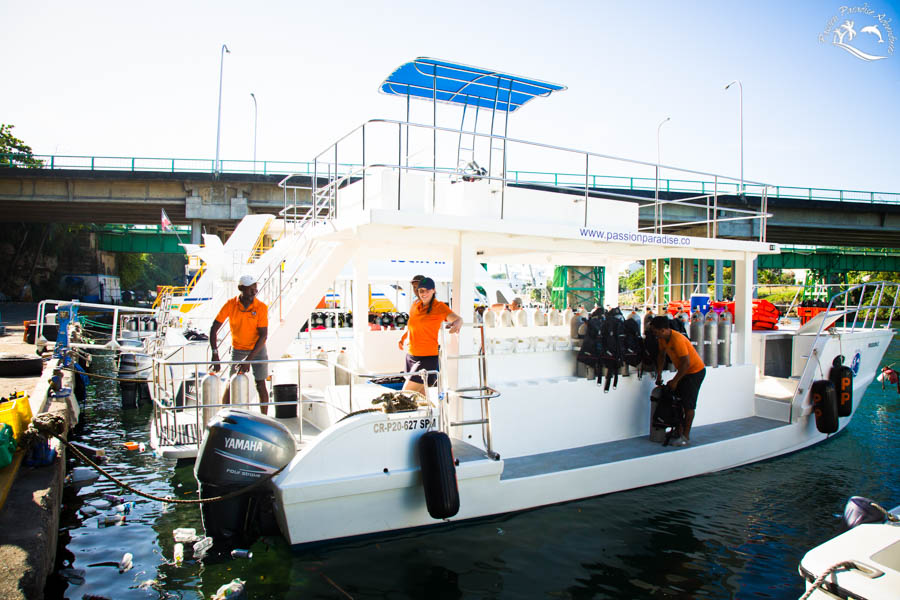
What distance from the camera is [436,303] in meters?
6.55

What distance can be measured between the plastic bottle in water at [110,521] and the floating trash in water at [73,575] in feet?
3.67

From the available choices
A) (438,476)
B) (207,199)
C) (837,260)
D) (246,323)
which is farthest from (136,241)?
(837,260)

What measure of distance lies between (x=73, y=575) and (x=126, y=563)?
0.41 metres

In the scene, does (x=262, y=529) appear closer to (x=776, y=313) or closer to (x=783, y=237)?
(x=776, y=313)

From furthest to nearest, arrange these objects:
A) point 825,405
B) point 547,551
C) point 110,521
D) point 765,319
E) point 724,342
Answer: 1. point 765,319
2. point 825,405
3. point 724,342
4. point 110,521
5. point 547,551

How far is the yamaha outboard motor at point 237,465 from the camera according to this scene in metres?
5.02

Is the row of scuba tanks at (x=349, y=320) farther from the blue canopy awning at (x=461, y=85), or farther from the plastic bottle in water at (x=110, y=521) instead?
the plastic bottle in water at (x=110, y=521)

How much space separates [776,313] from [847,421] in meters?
2.23

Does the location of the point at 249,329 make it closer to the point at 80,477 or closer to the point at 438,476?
the point at 438,476

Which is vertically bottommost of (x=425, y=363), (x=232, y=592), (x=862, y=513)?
(x=232, y=592)

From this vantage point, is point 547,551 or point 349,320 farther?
point 349,320

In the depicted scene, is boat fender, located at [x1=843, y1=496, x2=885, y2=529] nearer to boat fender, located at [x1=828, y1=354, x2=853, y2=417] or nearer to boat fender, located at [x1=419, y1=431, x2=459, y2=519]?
boat fender, located at [x1=419, y1=431, x2=459, y2=519]

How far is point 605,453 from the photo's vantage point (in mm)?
6945

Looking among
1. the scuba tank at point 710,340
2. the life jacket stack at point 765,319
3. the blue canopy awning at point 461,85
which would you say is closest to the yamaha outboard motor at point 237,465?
the blue canopy awning at point 461,85
